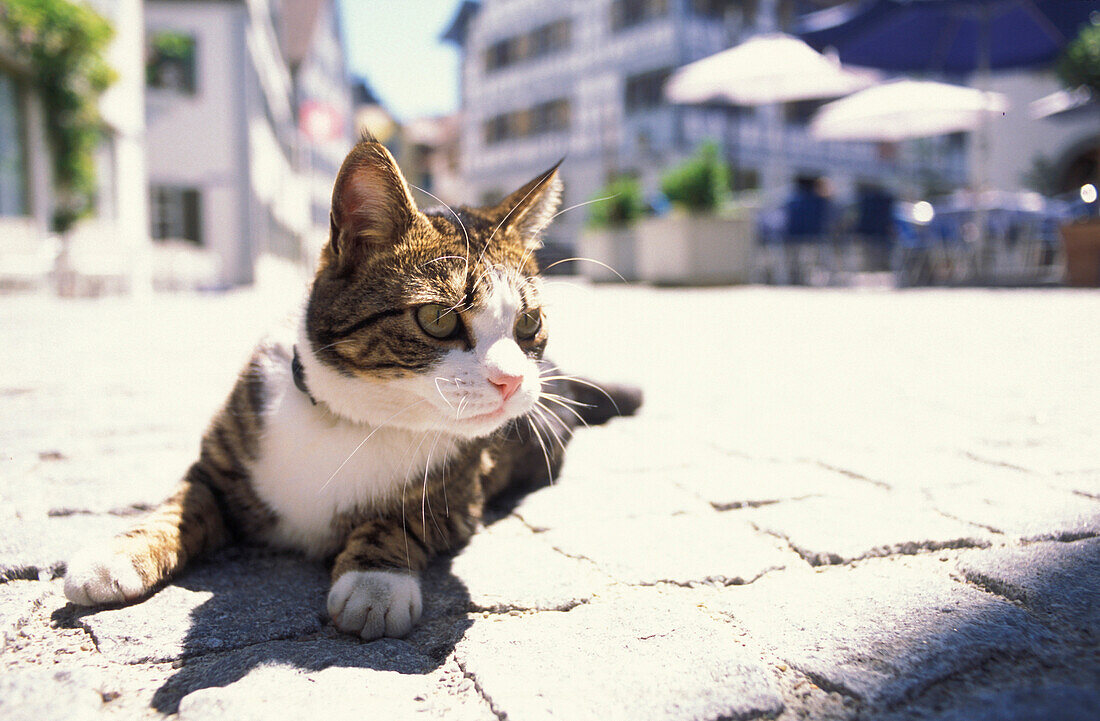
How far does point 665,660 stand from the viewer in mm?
1290

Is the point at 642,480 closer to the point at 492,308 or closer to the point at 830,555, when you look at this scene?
the point at 830,555

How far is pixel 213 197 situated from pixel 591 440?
55.4 feet

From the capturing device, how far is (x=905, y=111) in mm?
10977

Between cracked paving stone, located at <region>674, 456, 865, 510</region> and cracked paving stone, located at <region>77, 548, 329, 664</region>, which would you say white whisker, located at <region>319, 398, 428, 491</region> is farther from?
cracked paving stone, located at <region>674, 456, 865, 510</region>

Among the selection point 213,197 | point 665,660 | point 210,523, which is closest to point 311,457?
point 210,523

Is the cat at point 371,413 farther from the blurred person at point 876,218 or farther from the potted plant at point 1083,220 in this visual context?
the blurred person at point 876,218

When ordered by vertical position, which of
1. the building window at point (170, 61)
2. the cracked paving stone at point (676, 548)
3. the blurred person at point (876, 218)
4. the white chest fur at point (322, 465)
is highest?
the building window at point (170, 61)

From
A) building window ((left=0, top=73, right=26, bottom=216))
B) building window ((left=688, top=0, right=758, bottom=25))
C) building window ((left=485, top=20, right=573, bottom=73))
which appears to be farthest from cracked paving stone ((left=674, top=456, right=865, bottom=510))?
building window ((left=485, top=20, right=573, bottom=73))

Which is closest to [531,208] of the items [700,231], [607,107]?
[700,231]

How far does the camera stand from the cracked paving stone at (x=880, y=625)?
1221mm

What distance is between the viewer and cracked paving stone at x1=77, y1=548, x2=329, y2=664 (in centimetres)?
135

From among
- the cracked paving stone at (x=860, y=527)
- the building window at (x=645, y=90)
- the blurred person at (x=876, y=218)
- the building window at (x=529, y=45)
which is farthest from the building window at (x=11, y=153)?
the building window at (x=529, y=45)

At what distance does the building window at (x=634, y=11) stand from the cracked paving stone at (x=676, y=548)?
975 inches

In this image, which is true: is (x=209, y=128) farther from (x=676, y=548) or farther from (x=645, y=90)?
(x=676, y=548)
